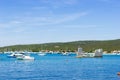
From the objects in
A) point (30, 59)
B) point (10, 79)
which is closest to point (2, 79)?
point (10, 79)

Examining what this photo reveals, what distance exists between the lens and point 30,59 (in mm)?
178000

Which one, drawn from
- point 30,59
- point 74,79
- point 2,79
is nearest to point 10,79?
point 2,79

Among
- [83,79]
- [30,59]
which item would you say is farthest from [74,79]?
[30,59]

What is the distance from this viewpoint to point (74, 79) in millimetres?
65562

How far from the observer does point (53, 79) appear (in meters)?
66.3

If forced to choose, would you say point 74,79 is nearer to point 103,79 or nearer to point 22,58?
point 103,79

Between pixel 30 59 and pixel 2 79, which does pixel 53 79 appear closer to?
pixel 2 79

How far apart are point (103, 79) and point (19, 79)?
49.9 ft

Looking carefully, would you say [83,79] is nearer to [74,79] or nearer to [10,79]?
[74,79]

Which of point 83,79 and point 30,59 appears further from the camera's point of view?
point 30,59

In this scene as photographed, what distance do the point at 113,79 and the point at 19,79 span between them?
17.0 metres

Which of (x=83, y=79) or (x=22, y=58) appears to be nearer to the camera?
(x=83, y=79)

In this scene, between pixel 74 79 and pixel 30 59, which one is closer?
pixel 74 79

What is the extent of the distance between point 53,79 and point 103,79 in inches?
354
